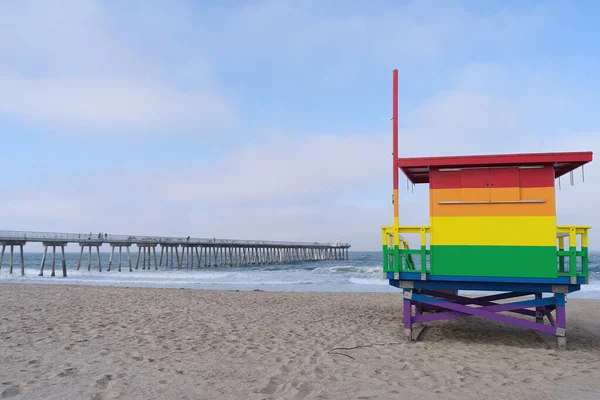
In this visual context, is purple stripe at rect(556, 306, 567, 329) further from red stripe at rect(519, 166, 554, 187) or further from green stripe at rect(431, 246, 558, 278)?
red stripe at rect(519, 166, 554, 187)

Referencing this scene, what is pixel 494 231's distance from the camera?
7.55 meters

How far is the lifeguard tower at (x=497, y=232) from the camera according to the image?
24.0 ft

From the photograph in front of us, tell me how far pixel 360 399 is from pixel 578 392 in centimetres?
263

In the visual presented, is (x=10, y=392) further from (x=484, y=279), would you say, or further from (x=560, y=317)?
(x=560, y=317)

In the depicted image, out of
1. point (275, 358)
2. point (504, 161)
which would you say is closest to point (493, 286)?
point (504, 161)

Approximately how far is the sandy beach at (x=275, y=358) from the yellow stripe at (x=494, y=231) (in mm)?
1775

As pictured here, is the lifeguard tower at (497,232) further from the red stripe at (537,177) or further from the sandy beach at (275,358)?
the sandy beach at (275,358)

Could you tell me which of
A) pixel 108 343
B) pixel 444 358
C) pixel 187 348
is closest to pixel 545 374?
pixel 444 358

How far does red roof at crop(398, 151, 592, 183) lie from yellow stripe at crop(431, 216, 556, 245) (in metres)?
0.92

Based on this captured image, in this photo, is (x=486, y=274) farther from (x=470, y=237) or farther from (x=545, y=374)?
(x=545, y=374)

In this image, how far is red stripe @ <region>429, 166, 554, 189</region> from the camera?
7492 mm

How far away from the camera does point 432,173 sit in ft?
25.9

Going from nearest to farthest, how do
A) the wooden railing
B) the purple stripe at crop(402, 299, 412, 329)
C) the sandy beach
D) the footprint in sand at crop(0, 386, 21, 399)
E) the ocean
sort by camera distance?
the footprint in sand at crop(0, 386, 21, 399) → the sandy beach → the wooden railing → the purple stripe at crop(402, 299, 412, 329) → the ocean

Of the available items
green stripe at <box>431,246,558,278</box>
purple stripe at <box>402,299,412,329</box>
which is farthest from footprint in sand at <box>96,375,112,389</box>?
green stripe at <box>431,246,558,278</box>
